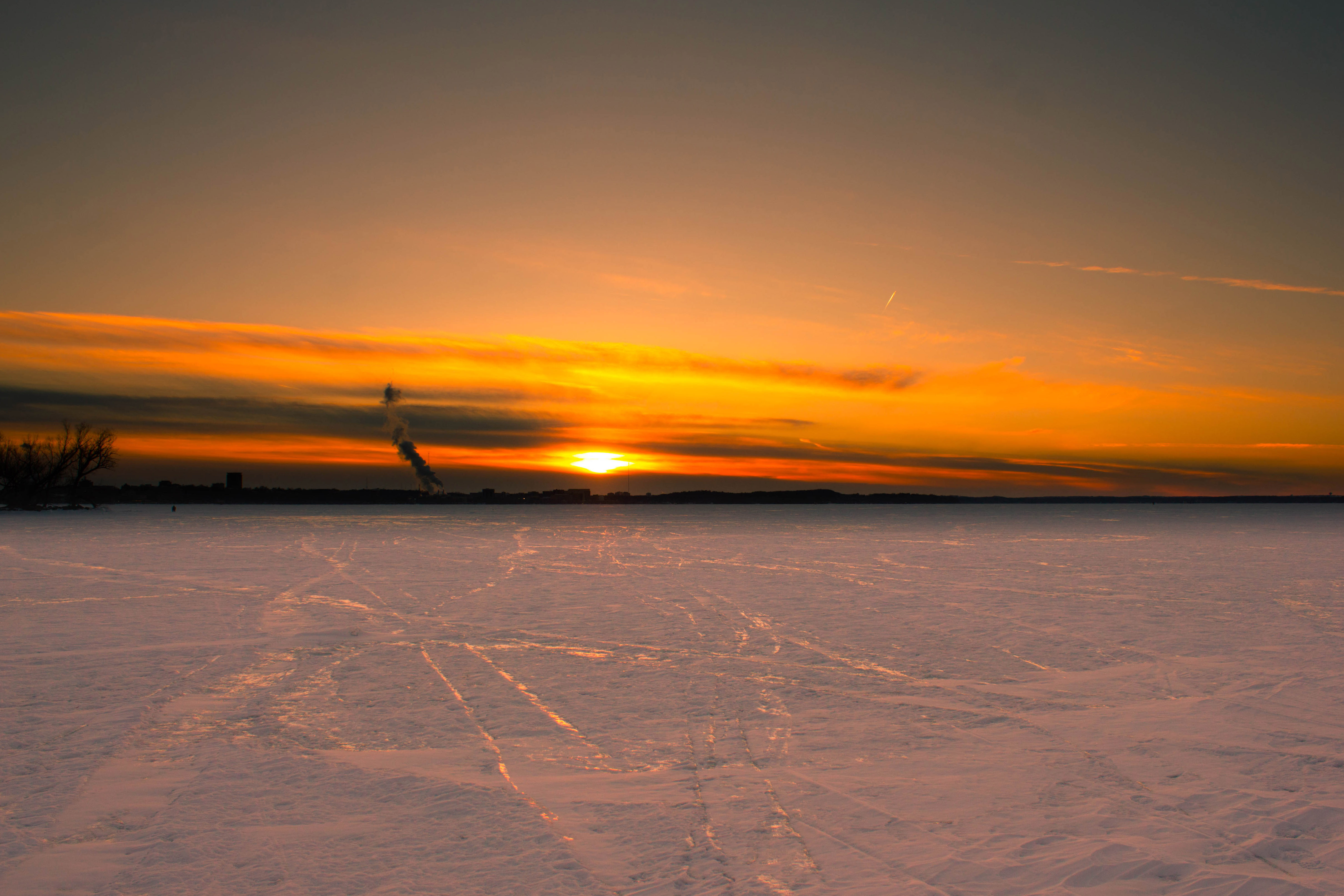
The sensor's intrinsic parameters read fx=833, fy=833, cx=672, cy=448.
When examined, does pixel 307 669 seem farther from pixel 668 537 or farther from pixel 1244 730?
pixel 668 537

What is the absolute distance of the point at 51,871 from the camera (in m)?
4.50

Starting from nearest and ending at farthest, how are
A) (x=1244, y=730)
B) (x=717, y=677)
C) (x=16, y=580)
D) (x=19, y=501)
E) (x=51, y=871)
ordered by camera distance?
1. (x=51, y=871)
2. (x=1244, y=730)
3. (x=717, y=677)
4. (x=16, y=580)
5. (x=19, y=501)

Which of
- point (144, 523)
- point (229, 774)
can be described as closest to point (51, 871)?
point (229, 774)

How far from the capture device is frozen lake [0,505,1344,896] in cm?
464

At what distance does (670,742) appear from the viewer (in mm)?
6910

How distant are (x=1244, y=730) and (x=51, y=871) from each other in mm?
8784

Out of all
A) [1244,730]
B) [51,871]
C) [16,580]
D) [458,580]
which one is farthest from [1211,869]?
[16,580]

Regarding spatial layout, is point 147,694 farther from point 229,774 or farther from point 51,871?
point 51,871

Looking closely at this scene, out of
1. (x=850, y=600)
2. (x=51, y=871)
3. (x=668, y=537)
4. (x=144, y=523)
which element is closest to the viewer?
(x=51, y=871)

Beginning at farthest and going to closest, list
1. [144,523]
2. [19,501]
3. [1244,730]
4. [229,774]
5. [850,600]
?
[19,501] < [144,523] < [850,600] < [1244,730] < [229,774]

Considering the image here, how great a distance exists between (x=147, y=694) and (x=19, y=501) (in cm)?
11783

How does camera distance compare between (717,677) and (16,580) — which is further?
(16,580)

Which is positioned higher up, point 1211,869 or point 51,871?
point 1211,869

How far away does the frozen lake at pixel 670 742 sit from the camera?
4.64 meters
